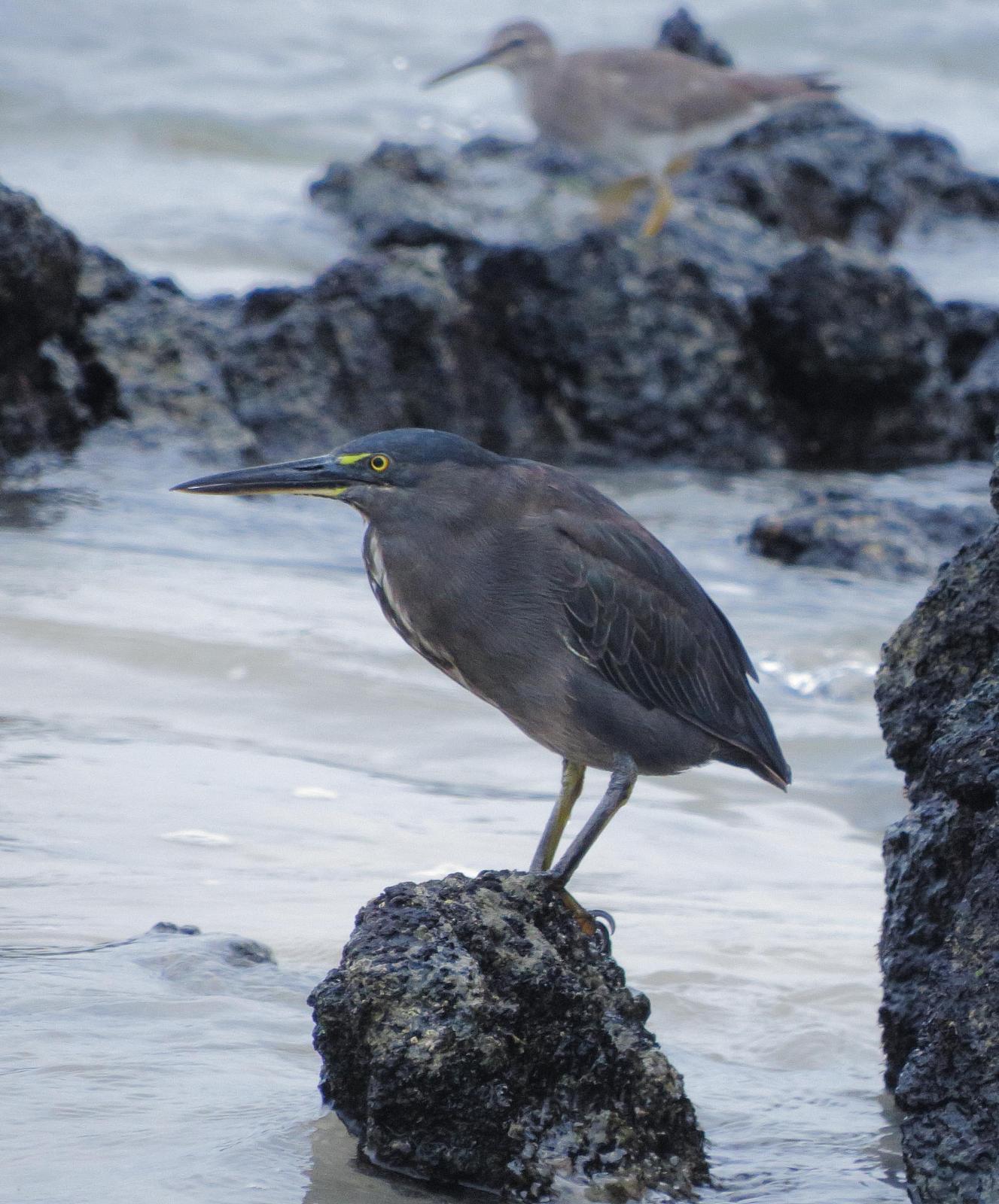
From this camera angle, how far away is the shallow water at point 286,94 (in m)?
13.6

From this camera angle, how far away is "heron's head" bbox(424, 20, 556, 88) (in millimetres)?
12406

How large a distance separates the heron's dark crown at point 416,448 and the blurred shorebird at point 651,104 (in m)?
8.03

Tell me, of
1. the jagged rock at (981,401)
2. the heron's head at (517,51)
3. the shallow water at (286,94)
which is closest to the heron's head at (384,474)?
the jagged rock at (981,401)

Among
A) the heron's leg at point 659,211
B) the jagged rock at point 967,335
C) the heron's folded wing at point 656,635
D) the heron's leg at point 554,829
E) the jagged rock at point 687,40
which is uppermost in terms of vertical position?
the jagged rock at point 687,40

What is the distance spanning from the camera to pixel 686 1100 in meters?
2.67

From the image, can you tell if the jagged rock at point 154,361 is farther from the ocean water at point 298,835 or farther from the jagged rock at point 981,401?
the jagged rock at point 981,401

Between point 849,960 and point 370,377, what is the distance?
5.08 m

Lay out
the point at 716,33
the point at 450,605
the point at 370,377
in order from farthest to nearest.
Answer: the point at 716,33
the point at 370,377
the point at 450,605

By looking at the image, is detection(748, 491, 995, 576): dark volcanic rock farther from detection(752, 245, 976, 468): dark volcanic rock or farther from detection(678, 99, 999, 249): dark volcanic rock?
detection(678, 99, 999, 249): dark volcanic rock


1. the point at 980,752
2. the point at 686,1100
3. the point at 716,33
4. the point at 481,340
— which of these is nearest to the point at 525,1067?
the point at 686,1100

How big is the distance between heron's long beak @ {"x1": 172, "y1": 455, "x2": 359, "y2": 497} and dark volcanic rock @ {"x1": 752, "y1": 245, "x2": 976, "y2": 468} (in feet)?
21.2

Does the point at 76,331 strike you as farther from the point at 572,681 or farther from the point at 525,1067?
the point at 525,1067

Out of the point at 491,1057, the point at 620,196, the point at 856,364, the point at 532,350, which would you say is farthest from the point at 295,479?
the point at 620,196

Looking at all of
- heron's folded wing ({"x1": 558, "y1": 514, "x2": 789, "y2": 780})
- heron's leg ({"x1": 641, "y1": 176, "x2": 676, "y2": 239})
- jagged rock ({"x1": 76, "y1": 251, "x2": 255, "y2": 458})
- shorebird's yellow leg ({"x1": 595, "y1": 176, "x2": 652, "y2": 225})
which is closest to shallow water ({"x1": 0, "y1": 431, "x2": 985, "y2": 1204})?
jagged rock ({"x1": 76, "y1": 251, "x2": 255, "y2": 458})
